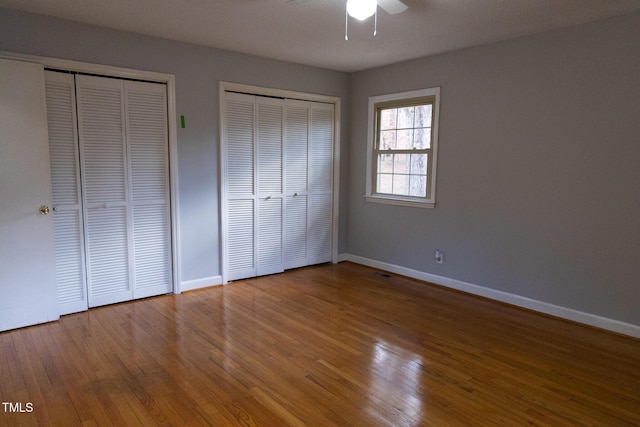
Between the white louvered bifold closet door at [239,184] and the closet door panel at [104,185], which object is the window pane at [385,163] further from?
the closet door panel at [104,185]

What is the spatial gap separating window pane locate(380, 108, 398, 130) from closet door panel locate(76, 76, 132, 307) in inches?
114

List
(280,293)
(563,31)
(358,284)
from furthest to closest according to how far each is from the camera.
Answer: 1. (358,284)
2. (280,293)
3. (563,31)

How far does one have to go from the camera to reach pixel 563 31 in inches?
139

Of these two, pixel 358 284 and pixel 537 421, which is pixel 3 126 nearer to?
pixel 358 284

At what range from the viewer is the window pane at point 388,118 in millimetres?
5023

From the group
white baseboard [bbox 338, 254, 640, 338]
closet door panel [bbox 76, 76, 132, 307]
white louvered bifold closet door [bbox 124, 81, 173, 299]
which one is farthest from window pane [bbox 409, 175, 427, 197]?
closet door panel [bbox 76, 76, 132, 307]

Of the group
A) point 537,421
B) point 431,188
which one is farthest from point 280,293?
point 537,421

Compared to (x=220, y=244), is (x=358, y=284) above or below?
below

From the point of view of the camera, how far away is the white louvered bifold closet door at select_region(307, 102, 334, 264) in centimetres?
523

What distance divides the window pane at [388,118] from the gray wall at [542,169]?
0.91 feet

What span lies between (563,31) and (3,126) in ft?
14.8

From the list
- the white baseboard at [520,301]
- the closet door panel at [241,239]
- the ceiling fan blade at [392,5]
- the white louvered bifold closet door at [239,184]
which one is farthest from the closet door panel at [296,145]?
the ceiling fan blade at [392,5]

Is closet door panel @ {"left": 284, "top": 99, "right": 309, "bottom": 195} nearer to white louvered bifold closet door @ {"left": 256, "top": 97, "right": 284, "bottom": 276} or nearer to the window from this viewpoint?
white louvered bifold closet door @ {"left": 256, "top": 97, "right": 284, "bottom": 276}

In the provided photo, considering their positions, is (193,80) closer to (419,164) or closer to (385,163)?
(385,163)
